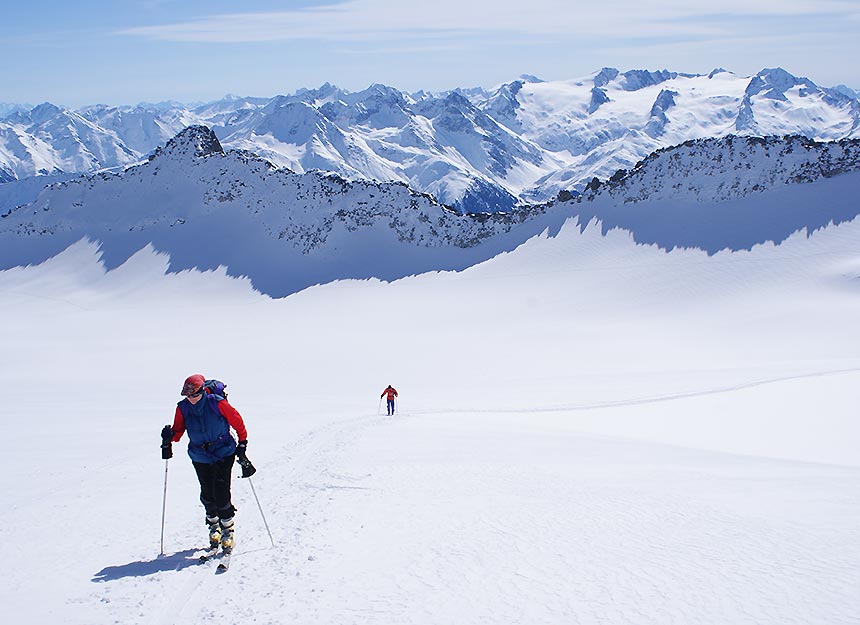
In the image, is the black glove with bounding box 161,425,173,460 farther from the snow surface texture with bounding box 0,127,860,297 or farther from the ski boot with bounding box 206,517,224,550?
the snow surface texture with bounding box 0,127,860,297

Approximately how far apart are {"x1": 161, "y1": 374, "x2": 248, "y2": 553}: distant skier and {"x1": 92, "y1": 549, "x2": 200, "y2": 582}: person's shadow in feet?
1.14

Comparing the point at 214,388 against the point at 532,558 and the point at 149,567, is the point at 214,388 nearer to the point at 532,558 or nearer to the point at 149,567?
the point at 149,567

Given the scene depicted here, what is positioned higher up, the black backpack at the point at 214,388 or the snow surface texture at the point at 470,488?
the black backpack at the point at 214,388

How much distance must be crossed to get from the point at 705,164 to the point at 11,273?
83.2 metres

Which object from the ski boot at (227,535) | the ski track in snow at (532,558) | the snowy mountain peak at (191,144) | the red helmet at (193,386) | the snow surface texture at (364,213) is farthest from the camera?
the snowy mountain peak at (191,144)

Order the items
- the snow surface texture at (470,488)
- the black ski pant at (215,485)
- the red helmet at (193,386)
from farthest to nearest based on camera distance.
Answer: the black ski pant at (215,485)
the red helmet at (193,386)
the snow surface texture at (470,488)

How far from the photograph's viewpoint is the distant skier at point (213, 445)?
8.50 metres

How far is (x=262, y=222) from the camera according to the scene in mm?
84938

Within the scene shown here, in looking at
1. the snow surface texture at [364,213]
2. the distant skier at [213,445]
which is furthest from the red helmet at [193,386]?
the snow surface texture at [364,213]

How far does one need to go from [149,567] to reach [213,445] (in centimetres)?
161

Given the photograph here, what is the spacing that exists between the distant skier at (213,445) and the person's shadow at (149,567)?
35 cm

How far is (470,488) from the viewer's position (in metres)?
10.7

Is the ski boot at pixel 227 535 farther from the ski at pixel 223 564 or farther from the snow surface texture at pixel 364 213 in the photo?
the snow surface texture at pixel 364 213

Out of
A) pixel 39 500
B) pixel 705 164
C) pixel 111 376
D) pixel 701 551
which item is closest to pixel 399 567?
pixel 701 551
